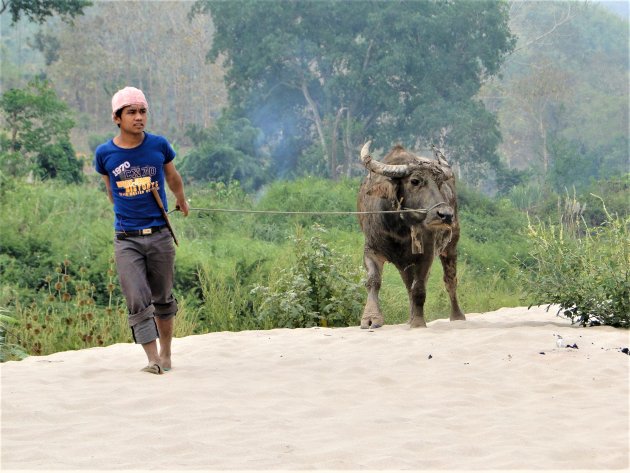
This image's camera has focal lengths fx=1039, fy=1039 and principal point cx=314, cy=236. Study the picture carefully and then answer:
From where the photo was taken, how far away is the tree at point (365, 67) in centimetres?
3991

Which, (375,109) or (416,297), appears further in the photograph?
(375,109)

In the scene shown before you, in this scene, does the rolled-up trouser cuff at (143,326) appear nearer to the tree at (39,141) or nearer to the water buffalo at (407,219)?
the water buffalo at (407,219)

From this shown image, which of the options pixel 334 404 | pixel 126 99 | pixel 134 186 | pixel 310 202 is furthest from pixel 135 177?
pixel 310 202

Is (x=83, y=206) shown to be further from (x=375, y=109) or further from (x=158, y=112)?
(x=158, y=112)

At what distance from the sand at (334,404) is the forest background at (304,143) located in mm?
1823

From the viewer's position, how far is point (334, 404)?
6.31 metres

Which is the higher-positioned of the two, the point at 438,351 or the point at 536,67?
the point at 536,67

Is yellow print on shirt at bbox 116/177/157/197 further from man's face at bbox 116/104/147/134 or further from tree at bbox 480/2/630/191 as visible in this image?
tree at bbox 480/2/630/191

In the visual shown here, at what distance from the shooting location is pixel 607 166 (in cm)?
4759

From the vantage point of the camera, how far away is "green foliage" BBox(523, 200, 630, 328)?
374 inches

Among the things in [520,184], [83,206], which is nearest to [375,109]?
[520,184]

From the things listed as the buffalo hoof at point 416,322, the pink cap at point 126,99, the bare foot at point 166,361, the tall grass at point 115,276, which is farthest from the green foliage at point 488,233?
the pink cap at point 126,99

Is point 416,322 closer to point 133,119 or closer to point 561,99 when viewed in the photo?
point 133,119

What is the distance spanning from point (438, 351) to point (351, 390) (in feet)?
4.97
